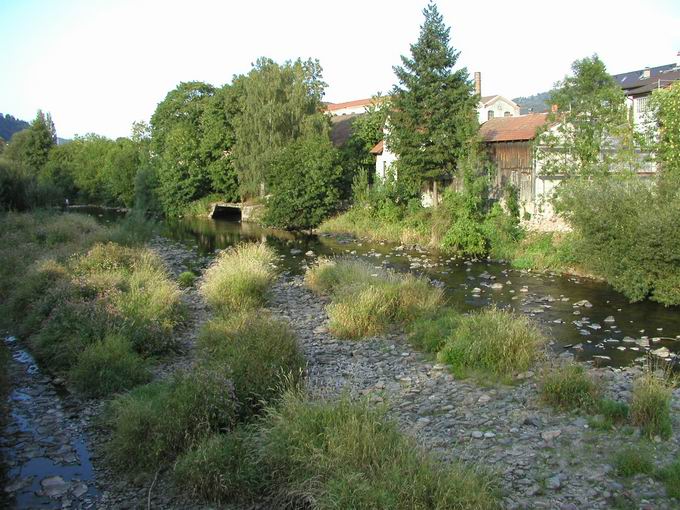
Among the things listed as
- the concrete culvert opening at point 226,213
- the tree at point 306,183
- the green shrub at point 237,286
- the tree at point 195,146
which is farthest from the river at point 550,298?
the tree at point 195,146

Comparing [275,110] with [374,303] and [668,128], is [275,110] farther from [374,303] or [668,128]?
[374,303]

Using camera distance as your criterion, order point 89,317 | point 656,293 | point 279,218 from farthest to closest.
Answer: point 279,218, point 656,293, point 89,317

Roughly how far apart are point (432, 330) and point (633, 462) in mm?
6174

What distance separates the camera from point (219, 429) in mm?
8477

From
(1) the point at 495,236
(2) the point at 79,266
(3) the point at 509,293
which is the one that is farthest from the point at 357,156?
(2) the point at 79,266

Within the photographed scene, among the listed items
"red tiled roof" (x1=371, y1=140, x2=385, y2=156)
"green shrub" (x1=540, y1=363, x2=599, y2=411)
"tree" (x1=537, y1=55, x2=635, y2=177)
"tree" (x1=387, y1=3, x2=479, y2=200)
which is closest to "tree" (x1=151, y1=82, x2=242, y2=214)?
"red tiled roof" (x1=371, y1=140, x2=385, y2=156)

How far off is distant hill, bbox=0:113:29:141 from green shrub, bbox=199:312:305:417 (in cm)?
14426

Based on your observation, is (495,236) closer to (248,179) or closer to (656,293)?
(656,293)

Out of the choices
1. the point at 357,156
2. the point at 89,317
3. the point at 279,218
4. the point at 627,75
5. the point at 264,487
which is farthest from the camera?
the point at 627,75

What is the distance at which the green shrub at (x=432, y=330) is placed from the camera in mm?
12914

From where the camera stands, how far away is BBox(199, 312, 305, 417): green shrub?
938 centimetres

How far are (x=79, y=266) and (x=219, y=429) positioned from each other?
1170 cm

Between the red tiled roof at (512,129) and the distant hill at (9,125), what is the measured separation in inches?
5195

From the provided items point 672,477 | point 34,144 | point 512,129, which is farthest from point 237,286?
point 34,144
